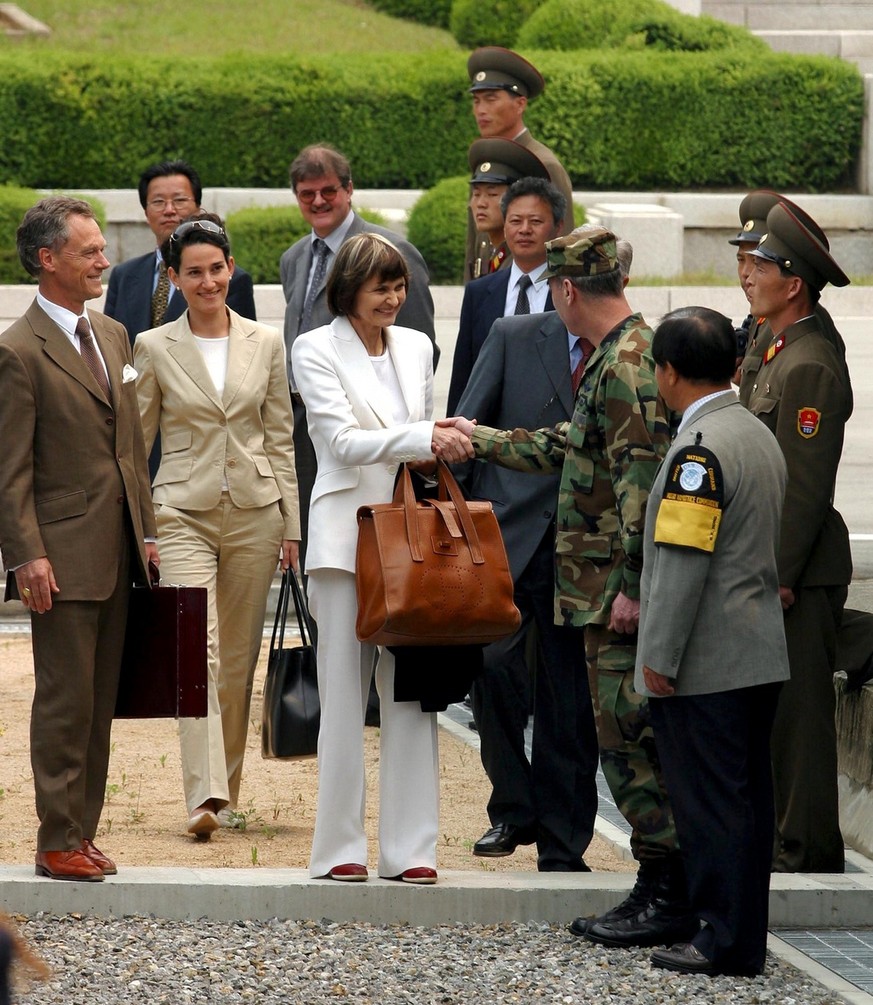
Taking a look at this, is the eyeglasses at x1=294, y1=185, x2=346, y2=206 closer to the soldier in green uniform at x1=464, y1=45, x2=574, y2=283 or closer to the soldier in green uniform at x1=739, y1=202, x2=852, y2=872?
the soldier in green uniform at x1=464, y1=45, x2=574, y2=283

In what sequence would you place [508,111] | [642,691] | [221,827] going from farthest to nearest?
1. [508,111]
2. [221,827]
3. [642,691]

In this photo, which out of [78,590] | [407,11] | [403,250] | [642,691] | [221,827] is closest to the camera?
[642,691]

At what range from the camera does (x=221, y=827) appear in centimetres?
662

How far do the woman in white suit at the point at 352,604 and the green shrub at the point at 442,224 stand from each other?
12828 mm

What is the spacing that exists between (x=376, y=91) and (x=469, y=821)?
50.5 feet

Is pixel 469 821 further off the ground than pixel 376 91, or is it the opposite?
pixel 376 91

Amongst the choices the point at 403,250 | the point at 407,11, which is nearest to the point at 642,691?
the point at 403,250

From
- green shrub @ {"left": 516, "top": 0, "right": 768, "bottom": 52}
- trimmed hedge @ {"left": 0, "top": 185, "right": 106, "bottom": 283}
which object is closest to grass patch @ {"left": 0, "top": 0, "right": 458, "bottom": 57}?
green shrub @ {"left": 516, "top": 0, "right": 768, "bottom": 52}

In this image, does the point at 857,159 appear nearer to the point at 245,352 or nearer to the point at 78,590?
the point at 245,352

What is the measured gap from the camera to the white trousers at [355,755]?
5.44 meters

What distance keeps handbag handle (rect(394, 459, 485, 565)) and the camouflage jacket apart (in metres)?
0.18

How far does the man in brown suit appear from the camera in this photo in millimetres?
5305

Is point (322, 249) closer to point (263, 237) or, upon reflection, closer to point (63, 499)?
point (63, 499)

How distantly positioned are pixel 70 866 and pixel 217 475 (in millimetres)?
1637
